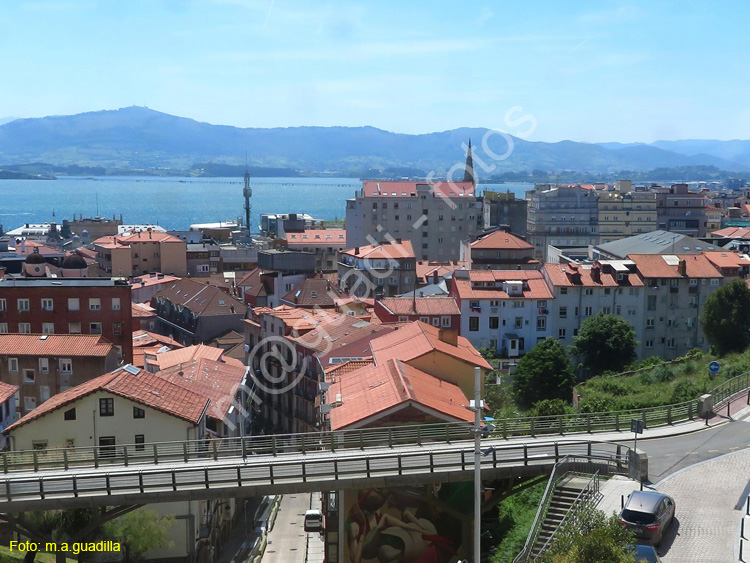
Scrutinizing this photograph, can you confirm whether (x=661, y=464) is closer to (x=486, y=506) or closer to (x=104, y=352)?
(x=486, y=506)

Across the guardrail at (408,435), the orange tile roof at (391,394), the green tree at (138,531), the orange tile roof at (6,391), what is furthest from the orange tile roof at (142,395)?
the orange tile roof at (391,394)

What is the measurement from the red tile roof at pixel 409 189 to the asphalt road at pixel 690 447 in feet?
250

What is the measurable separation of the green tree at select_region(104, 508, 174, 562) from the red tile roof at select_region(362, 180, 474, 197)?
76.2 metres

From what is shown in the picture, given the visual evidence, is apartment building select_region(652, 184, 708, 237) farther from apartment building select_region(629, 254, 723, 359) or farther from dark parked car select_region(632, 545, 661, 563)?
dark parked car select_region(632, 545, 661, 563)

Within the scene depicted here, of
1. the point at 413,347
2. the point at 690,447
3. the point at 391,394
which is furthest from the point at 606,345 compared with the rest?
the point at 690,447

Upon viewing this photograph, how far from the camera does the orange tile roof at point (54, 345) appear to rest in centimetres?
3877

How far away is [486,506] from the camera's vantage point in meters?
22.8

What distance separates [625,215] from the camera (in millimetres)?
99312

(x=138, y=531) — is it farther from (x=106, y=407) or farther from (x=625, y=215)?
(x=625, y=215)

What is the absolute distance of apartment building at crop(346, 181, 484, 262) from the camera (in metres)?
99.6

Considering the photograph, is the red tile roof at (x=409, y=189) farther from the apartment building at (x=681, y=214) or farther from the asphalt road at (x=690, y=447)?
the asphalt road at (x=690, y=447)

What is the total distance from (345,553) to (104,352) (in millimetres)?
18977

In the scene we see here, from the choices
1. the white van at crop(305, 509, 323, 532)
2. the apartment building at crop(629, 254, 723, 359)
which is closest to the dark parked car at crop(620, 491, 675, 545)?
the white van at crop(305, 509, 323, 532)

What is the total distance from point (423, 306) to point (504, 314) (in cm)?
512
